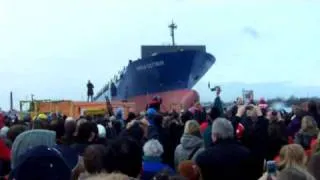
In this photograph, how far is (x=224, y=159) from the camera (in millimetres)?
7277

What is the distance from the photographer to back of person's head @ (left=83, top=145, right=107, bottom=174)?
5.91m

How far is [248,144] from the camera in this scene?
10.1 metres

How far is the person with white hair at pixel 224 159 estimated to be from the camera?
7.27m

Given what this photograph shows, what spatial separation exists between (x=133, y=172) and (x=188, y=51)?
44180 mm

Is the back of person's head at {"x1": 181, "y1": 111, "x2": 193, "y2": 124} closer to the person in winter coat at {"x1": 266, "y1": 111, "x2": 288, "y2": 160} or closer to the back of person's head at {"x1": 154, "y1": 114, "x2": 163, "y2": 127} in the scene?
the back of person's head at {"x1": 154, "y1": 114, "x2": 163, "y2": 127}

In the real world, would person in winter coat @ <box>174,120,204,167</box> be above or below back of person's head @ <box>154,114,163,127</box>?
below

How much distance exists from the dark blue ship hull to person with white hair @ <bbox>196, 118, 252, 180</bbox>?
4112cm

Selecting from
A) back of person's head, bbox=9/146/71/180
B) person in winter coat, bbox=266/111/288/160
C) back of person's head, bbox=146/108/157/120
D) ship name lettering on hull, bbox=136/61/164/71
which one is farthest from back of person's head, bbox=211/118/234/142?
ship name lettering on hull, bbox=136/61/164/71

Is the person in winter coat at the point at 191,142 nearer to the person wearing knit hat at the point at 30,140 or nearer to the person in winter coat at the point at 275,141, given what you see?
the person in winter coat at the point at 275,141

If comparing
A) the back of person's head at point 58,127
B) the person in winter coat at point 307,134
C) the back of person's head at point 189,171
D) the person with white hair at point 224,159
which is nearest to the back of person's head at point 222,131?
the person with white hair at point 224,159

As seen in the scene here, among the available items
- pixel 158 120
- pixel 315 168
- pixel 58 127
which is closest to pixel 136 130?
pixel 58 127

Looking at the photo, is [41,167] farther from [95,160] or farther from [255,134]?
[255,134]

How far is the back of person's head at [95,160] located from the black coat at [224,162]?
1586mm

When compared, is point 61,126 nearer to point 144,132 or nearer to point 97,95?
point 144,132
